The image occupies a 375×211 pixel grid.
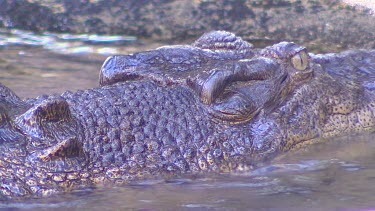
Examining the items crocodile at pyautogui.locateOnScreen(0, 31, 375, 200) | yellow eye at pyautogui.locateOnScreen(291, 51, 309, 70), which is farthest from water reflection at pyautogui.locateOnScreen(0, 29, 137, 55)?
yellow eye at pyautogui.locateOnScreen(291, 51, 309, 70)

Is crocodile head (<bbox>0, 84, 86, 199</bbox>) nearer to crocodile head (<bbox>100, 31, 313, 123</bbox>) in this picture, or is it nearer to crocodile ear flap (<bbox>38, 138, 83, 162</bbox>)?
crocodile ear flap (<bbox>38, 138, 83, 162</bbox>)

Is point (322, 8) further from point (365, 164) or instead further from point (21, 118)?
point (21, 118)

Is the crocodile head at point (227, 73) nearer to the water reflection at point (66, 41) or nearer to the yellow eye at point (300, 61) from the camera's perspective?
the yellow eye at point (300, 61)

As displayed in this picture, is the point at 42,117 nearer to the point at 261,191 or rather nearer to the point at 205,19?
the point at 261,191

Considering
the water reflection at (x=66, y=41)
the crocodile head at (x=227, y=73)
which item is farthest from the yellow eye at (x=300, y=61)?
the water reflection at (x=66, y=41)

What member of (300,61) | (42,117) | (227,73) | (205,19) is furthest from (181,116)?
(205,19)

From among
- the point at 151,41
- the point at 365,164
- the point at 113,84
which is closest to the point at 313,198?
the point at 365,164
